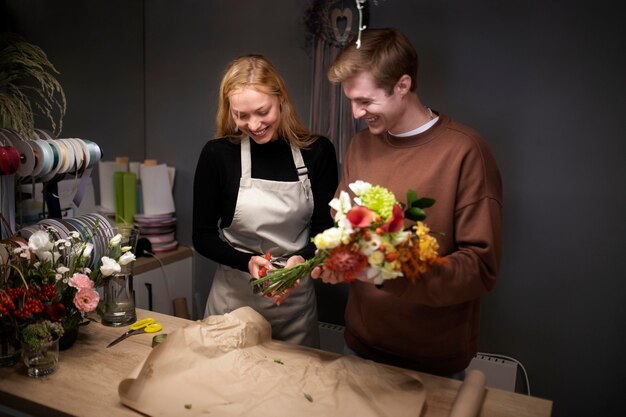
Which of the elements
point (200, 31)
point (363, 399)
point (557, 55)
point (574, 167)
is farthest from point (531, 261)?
point (200, 31)

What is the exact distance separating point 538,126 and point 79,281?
1865mm

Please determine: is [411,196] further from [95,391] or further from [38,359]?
[38,359]

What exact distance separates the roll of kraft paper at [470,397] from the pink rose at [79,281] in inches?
41.0

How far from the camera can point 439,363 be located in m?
1.70

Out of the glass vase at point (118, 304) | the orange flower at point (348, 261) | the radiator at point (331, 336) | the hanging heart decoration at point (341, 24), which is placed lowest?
the radiator at point (331, 336)

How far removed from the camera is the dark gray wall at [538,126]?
90.5 inches

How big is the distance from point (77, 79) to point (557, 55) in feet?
7.05

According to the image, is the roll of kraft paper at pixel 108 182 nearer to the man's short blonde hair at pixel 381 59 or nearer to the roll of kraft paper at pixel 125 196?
the roll of kraft paper at pixel 125 196

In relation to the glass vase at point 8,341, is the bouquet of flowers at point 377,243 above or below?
above

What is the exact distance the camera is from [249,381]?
4.54ft

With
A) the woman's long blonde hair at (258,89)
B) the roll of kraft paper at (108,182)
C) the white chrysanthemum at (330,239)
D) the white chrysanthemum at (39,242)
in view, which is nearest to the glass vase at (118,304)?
the white chrysanthemum at (39,242)

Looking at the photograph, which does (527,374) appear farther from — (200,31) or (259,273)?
(200,31)

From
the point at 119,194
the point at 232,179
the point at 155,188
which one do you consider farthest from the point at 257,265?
the point at 119,194

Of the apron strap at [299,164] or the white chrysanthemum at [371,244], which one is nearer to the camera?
the white chrysanthemum at [371,244]
